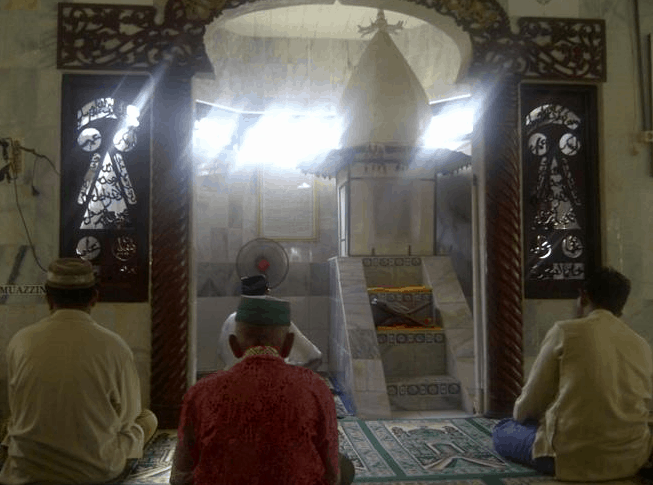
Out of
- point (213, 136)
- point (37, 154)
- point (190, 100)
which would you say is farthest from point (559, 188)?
point (213, 136)

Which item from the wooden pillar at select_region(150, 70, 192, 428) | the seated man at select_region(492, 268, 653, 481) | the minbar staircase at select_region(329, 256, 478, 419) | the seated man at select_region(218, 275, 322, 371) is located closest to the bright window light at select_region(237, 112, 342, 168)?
the minbar staircase at select_region(329, 256, 478, 419)

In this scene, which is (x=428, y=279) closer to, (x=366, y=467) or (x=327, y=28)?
(x=366, y=467)

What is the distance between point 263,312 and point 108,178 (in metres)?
3.31

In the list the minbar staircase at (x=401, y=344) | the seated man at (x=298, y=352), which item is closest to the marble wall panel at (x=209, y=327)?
the minbar staircase at (x=401, y=344)

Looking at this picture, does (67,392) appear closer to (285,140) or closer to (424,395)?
(424,395)

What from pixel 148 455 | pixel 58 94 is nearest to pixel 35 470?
pixel 148 455

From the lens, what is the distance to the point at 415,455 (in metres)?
4.05

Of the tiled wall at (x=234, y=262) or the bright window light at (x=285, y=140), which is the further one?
the bright window light at (x=285, y=140)

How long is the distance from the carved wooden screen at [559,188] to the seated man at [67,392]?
11.4ft

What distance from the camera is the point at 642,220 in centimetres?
523

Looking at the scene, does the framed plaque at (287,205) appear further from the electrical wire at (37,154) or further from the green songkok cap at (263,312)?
the green songkok cap at (263,312)

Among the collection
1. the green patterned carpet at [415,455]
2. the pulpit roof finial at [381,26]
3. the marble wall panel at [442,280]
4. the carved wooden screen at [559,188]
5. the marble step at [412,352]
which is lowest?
the green patterned carpet at [415,455]

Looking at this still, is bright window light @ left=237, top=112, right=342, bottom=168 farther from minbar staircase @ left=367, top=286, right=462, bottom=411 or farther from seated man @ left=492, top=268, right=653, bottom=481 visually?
seated man @ left=492, top=268, right=653, bottom=481

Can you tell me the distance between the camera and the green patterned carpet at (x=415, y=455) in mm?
3555
